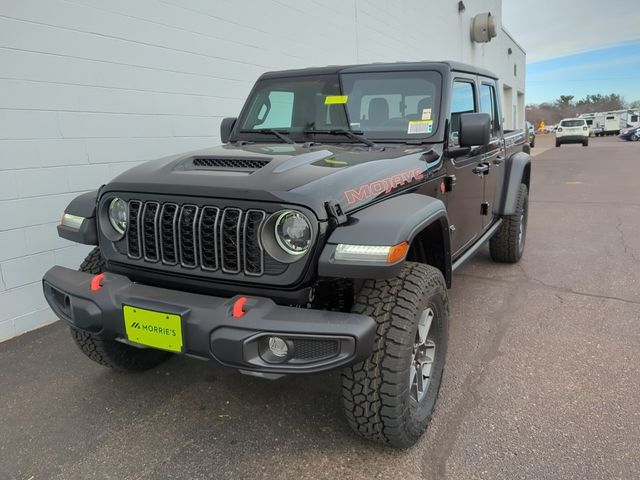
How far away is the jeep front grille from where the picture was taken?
88.5 inches

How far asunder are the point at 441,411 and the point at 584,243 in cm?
453

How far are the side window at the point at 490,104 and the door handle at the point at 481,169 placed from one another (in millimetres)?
490

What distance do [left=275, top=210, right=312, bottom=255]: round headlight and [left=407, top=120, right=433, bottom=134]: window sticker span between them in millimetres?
1446

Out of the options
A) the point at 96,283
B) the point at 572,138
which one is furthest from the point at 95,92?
the point at 572,138

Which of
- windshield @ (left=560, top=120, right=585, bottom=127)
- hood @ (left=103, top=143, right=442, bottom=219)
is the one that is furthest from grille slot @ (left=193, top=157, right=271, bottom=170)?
windshield @ (left=560, top=120, right=585, bottom=127)

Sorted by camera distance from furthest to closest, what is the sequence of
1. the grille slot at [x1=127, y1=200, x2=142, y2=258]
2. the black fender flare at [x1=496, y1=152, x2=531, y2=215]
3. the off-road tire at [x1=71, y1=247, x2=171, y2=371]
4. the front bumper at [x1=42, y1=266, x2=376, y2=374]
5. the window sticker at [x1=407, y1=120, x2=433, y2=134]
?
the black fender flare at [x1=496, y1=152, x2=531, y2=215], the window sticker at [x1=407, y1=120, x2=433, y2=134], the off-road tire at [x1=71, y1=247, x2=171, y2=371], the grille slot at [x1=127, y1=200, x2=142, y2=258], the front bumper at [x1=42, y1=266, x2=376, y2=374]

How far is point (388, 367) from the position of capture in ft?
7.17

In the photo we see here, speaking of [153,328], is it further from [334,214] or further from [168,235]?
[334,214]

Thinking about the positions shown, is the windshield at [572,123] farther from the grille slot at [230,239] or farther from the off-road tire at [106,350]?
the grille slot at [230,239]

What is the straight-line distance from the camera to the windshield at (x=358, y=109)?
11.1 ft

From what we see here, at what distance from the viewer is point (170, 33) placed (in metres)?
5.18

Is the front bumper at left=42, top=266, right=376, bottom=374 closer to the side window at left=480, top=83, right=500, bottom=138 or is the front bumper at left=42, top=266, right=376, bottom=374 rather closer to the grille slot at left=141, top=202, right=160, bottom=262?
the grille slot at left=141, top=202, right=160, bottom=262

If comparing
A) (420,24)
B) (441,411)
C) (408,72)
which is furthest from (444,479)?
(420,24)

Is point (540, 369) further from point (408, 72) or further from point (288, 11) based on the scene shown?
point (288, 11)
